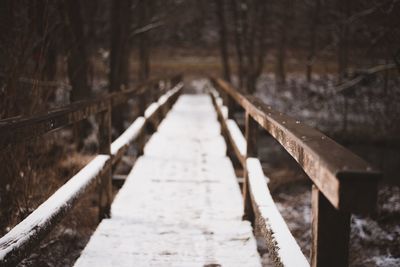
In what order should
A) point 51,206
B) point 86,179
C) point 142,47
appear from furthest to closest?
Result: point 142,47 < point 86,179 < point 51,206

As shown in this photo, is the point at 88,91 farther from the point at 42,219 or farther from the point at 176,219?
the point at 42,219

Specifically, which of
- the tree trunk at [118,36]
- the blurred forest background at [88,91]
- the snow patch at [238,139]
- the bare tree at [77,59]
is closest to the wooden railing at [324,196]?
the blurred forest background at [88,91]

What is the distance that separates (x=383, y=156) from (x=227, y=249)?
41.2ft

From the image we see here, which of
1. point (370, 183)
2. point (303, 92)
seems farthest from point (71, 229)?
point (303, 92)

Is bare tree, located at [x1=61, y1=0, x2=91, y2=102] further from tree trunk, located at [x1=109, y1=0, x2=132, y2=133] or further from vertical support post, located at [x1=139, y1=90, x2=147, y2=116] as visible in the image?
vertical support post, located at [x1=139, y1=90, x2=147, y2=116]

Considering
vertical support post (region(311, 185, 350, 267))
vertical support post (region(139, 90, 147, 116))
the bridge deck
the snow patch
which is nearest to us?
vertical support post (region(311, 185, 350, 267))

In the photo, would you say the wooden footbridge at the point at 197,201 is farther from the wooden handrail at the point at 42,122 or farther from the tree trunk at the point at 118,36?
the tree trunk at the point at 118,36

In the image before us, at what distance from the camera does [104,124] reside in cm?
418

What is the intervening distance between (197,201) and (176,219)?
1.93ft

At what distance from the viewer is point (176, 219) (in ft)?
13.4

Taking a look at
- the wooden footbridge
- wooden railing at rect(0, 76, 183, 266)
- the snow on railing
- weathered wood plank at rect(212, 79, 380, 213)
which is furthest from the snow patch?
weathered wood plank at rect(212, 79, 380, 213)

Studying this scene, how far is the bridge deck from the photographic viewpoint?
3.26 metres

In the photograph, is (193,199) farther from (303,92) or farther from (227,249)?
(303,92)

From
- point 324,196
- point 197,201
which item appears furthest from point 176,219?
point 324,196
